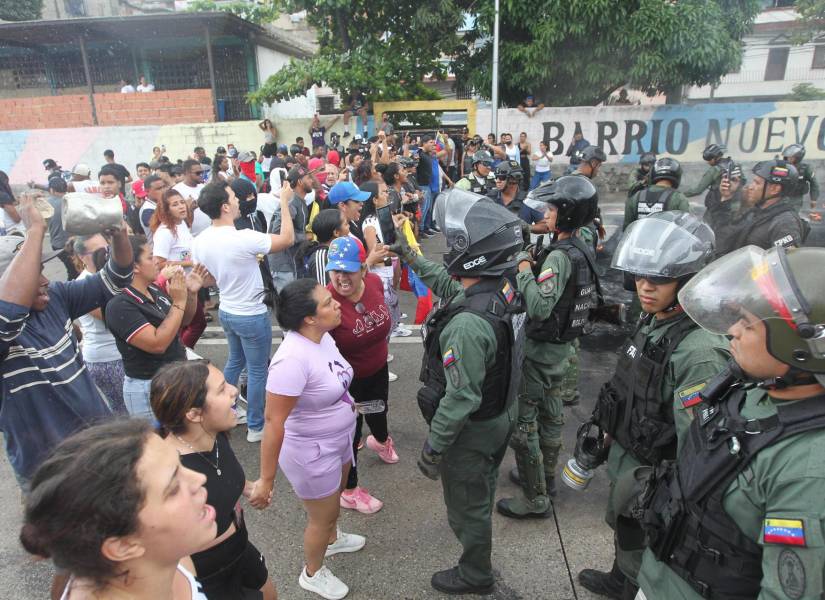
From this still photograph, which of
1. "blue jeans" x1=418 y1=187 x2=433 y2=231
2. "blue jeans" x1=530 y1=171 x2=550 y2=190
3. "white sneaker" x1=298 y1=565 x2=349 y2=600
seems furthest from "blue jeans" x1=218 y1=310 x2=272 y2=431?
"blue jeans" x1=530 y1=171 x2=550 y2=190

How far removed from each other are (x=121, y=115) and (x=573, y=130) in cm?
1325

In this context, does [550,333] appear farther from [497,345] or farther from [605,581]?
[605,581]

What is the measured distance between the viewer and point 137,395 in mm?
2977

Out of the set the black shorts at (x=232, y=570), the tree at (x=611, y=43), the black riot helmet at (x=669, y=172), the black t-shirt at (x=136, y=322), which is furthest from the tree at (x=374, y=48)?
the black shorts at (x=232, y=570)

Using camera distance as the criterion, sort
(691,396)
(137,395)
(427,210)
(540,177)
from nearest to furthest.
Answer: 1. (691,396)
2. (137,395)
3. (427,210)
4. (540,177)

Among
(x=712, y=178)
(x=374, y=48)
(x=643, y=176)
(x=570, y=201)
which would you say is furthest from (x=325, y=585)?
(x=374, y=48)

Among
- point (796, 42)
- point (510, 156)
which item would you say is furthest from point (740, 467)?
point (796, 42)

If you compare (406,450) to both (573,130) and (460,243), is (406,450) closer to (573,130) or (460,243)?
(460,243)

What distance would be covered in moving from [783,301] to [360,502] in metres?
2.72

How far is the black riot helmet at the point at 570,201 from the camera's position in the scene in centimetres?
331

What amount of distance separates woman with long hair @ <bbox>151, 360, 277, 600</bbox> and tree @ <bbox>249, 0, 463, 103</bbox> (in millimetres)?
14191

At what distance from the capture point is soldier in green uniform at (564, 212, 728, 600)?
2.08 meters

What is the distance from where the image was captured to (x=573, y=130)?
14703 mm

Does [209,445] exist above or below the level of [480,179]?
below
